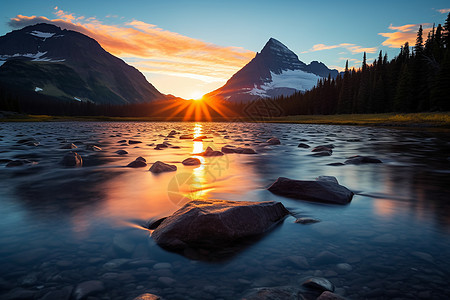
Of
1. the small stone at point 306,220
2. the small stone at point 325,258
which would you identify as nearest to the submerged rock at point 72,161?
the small stone at point 306,220

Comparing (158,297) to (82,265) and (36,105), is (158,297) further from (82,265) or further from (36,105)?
(36,105)

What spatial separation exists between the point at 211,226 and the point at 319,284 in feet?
5.54

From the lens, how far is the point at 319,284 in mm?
2871

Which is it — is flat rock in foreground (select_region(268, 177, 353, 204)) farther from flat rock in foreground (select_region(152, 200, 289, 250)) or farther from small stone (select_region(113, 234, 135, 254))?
small stone (select_region(113, 234, 135, 254))

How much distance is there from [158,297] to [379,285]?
2299 mm

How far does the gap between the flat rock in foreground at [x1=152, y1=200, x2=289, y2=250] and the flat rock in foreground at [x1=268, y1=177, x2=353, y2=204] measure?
6.74ft

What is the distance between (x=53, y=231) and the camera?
14.4 feet

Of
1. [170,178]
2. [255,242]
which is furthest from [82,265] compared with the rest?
[170,178]

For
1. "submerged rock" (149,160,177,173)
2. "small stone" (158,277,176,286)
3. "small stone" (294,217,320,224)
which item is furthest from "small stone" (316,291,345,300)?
"submerged rock" (149,160,177,173)

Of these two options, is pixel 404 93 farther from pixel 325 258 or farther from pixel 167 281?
pixel 167 281

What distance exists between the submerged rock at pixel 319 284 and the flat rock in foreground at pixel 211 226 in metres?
1.33

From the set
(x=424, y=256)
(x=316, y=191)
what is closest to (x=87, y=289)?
(x=424, y=256)

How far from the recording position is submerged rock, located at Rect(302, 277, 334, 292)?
2854 millimetres

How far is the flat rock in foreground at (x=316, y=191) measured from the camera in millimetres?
6152
